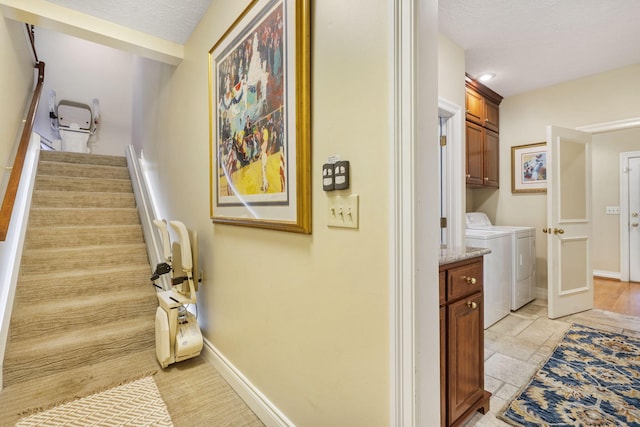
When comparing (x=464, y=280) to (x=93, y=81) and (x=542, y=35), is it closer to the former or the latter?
(x=542, y=35)

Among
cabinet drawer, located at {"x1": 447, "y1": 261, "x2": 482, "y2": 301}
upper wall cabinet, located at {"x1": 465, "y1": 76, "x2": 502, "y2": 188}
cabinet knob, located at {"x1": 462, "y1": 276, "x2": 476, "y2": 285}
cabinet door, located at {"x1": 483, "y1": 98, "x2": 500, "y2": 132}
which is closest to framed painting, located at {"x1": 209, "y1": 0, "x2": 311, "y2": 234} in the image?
cabinet drawer, located at {"x1": 447, "y1": 261, "x2": 482, "y2": 301}

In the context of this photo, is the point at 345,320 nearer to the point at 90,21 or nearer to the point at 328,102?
the point at 328,102

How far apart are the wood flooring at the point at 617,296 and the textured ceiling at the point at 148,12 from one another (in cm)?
503

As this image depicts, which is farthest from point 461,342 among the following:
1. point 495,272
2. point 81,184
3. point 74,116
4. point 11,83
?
point 74,116

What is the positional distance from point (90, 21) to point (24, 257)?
6.46 ft

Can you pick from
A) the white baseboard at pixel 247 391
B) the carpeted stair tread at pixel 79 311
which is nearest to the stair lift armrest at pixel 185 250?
the white baseboard at pixel 247 391

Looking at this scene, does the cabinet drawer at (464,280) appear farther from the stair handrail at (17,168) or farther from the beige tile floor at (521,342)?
the stair handrail at (17,168)

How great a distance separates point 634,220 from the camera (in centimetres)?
436

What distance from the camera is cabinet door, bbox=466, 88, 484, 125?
327 cm

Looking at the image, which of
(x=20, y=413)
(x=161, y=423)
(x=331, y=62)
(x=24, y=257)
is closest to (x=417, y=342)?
(x=331, y=62)

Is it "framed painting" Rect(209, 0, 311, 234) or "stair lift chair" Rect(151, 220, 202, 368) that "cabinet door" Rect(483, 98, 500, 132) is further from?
"stair lift chair" Rect(151, 220, 202, 368)

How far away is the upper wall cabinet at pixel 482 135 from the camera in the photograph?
10.8ft

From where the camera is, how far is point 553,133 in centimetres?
297

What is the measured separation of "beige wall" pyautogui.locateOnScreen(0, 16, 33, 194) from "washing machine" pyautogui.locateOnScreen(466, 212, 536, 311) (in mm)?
4454
